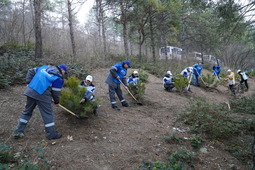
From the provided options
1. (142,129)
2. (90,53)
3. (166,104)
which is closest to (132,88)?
(166,104)

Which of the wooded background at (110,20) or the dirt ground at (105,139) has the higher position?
the wooded background at (110,20)

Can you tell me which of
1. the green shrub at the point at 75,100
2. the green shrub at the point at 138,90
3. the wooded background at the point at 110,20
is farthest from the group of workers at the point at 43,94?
the wooded background at the point at 110,20

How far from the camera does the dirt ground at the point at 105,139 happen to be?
9.61ft

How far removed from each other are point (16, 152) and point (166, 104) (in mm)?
5143

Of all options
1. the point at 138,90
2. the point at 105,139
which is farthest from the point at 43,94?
the point at 138,90

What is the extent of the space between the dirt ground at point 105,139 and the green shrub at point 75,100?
0.42 m

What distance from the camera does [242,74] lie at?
11445 mm

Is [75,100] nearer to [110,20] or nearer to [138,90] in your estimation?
[138,90]

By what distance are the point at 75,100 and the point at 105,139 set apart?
3.75 feet

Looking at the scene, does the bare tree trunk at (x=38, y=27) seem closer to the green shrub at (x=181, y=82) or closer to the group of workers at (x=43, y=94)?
the group of workers at (x=43, y=94)

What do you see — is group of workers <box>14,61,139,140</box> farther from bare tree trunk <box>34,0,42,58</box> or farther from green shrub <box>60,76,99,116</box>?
bare tree trunk <box>34,0,42,58</box>

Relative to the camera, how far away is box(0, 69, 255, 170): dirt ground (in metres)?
2.93

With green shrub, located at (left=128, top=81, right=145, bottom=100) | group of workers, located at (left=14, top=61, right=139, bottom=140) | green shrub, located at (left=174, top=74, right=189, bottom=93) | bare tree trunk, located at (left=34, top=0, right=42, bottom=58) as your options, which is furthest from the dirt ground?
bare tree trunk, located at (left=34, top=0, right=42, bottom=58)

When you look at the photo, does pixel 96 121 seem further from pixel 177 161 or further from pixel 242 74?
pixel 242 74
